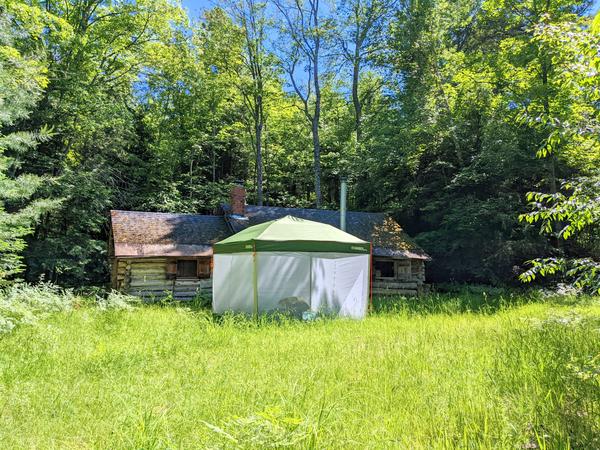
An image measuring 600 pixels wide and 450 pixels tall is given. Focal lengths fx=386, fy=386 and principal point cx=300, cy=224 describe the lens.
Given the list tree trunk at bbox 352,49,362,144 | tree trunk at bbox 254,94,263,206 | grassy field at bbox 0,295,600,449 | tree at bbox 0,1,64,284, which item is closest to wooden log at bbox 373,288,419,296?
grassy field at bbox 0,295,600,449

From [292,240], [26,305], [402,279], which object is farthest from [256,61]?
[26,305]

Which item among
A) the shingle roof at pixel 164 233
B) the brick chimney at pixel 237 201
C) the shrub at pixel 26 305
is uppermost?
the brick chimney at pixel 237 201

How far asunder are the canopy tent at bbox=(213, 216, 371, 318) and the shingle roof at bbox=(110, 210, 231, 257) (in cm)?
537

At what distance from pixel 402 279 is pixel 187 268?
29.3 ft

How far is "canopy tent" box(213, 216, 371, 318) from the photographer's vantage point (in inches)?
365

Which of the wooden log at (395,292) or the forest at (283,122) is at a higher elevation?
the forest at (283,122)

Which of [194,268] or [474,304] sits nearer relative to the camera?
[474,304]

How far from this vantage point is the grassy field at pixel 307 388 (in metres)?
2.62

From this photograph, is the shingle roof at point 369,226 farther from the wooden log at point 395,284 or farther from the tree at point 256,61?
the tree at point 256,61

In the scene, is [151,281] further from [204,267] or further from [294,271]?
[294,271]

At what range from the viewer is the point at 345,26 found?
23344 mm

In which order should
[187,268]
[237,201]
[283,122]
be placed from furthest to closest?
[283,122] → [237,201] → [187,268]

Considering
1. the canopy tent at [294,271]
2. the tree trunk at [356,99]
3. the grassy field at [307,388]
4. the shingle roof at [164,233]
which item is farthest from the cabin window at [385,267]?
the grassy field at [307,388]

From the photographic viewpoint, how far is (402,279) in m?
16.4
